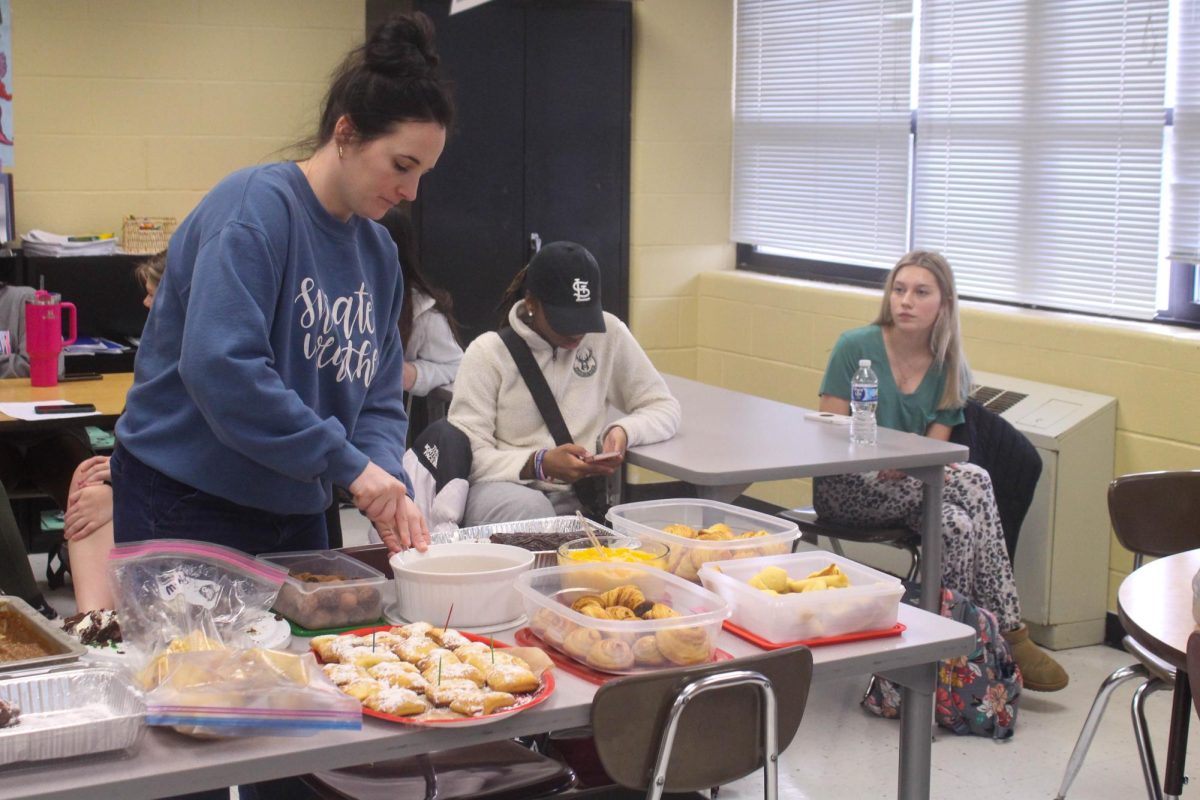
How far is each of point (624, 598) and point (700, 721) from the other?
0.63ft

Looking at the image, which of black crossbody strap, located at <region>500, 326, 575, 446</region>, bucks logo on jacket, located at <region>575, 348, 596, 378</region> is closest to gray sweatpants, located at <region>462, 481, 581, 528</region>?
black crossbody strap, located at <region>500, 326, 575, 446</region>

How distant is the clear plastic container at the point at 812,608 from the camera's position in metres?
1.80

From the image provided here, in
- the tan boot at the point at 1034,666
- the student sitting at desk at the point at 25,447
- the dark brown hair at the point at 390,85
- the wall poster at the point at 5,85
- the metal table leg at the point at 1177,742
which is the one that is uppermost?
the wall poster at the point at 5,85

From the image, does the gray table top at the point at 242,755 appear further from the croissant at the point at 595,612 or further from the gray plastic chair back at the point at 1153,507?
the gray plastic chair back at the point at 1153,507

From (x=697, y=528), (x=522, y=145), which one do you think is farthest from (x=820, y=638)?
(x=522, y=145)

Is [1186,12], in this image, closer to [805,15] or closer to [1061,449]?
[1061,449]

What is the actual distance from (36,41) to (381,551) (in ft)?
13.1

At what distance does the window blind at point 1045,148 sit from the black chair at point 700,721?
289 cm

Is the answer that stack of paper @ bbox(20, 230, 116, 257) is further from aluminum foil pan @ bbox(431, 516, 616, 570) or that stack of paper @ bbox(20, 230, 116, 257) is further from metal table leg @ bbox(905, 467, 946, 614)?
aluminum foil pan @ bbox(431, 516, 616, 570)

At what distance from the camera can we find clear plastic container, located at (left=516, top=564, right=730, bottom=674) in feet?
5.55

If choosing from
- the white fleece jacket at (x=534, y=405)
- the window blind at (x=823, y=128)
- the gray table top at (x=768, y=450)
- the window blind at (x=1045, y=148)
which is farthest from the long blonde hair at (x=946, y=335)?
the window blind at (x=823, y=128)

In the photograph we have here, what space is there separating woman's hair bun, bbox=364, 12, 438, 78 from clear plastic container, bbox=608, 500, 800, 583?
2.52ft

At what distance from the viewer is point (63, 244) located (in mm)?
5117

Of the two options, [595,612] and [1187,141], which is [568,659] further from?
[1187,141]
